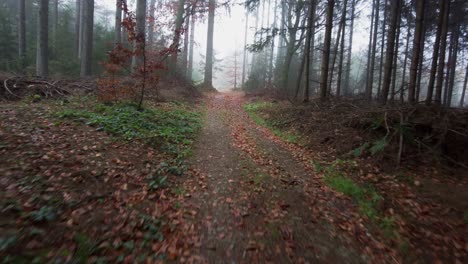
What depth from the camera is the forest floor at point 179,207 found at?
302cm

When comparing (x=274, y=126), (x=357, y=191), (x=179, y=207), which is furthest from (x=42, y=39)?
(x=357, y=191)

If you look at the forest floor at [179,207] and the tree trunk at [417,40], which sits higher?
the tree trunk at [417,40]

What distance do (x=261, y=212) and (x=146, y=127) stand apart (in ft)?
15.5

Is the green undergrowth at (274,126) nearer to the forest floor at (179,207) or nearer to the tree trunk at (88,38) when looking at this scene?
the forest floor at (179,207)

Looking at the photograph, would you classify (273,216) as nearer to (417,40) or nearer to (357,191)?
(357,191)

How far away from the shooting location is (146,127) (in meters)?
7.29

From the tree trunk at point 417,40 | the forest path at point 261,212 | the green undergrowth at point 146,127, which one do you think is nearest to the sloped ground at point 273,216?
the forest path at point 261,212

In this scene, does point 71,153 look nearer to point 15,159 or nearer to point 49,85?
point 15,159

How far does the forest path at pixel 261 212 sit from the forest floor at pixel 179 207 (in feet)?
0.07

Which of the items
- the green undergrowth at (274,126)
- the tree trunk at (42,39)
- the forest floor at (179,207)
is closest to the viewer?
the forest floor at (179,207)

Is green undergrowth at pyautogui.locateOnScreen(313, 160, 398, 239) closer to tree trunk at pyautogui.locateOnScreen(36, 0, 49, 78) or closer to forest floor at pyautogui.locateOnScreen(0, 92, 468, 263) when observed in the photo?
forest floor at pyautogui.locateOnScreen(0, 92, 468, 263)

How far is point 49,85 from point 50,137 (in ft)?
20.2

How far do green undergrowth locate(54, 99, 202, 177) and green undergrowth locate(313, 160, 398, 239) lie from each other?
3.45 m

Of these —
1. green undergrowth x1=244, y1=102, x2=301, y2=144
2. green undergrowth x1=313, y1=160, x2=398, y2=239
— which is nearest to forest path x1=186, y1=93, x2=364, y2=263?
green undergrowth x1=313, y1=160, x2=398, y2=239
